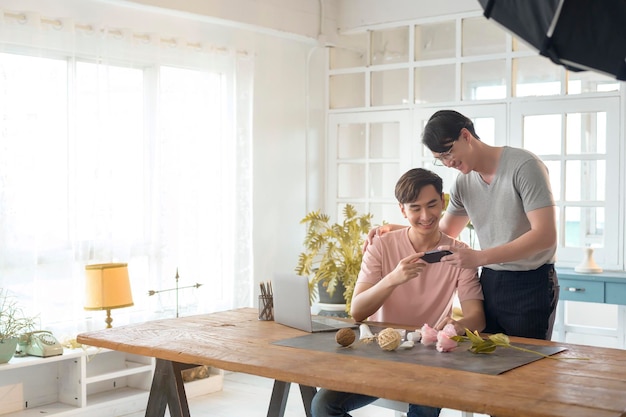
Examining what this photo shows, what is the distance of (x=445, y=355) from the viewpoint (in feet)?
8.23

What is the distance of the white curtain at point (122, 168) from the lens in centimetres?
453

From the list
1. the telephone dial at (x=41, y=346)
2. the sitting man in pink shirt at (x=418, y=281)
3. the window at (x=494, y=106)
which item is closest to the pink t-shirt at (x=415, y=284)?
the sitting man in pink shirt at (x=418, y=281)

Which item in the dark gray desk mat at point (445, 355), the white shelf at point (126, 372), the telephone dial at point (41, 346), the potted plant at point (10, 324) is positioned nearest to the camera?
the dark gray desk mat at point (445, 355)

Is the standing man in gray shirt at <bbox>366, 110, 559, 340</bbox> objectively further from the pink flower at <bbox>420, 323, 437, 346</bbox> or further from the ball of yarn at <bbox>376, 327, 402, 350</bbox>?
the ball of yarn at <bbox>376, 327, 402, 350</bbox>

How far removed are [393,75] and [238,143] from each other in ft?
4.37

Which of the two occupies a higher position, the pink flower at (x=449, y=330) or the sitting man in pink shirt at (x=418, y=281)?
the sitting man in pink shirt at (x=418, y=281)

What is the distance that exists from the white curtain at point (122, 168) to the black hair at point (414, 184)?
7.69ft

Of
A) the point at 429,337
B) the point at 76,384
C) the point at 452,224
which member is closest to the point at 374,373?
the point at 429,337

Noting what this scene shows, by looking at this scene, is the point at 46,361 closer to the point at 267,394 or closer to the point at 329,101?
the point at 267,394

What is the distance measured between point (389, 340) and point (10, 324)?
2598 mm

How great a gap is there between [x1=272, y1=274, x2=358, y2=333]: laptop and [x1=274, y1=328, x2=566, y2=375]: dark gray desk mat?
0.57 ft

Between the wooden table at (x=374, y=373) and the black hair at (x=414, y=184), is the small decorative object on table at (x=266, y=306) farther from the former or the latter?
the black hair at (x=414, y=184)

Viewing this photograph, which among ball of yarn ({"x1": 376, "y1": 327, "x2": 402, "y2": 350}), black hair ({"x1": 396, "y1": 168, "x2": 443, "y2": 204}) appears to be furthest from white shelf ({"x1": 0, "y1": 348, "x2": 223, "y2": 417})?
ball of yarn ({"x1": 376, "y1": 327, "x2": 402, "y2": 350})

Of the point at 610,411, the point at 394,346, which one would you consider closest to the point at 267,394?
the point at 394,346
